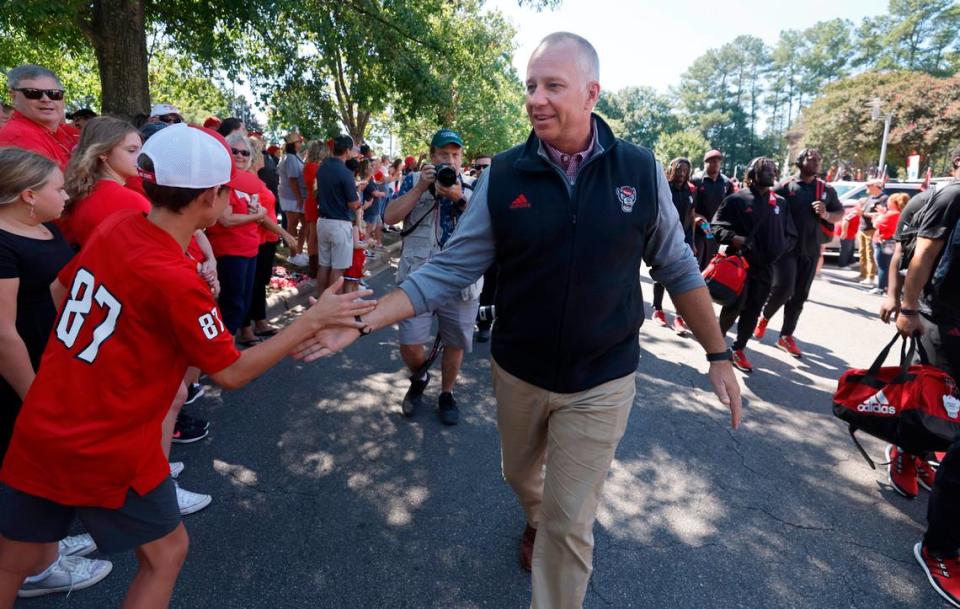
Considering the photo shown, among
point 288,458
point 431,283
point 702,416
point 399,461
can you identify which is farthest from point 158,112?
point 702,416

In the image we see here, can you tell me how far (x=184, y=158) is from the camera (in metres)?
1.67

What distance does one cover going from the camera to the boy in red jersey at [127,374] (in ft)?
5.29

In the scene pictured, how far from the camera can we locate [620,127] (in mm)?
84312

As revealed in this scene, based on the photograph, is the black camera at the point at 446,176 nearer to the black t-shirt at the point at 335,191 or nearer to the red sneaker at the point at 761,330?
the black t-shirt at the point at 335,191

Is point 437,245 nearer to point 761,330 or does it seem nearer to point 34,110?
point 34,110

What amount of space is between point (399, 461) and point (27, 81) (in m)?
3.46

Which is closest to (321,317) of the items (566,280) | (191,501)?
(566,280)

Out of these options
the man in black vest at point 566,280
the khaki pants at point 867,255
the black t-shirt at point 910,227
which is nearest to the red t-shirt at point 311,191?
the man in black vest at point 566,280

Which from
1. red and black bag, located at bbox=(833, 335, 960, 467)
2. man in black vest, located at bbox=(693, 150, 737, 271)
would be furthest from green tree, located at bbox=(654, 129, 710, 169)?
red and black bag, located at bbox=(833, 335, 960, 467)

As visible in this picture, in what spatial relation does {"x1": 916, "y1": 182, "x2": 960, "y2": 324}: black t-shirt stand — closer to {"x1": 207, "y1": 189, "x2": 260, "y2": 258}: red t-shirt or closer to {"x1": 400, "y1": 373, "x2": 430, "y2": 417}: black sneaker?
{"x1": 400, "y1": 373, "x2": 430, "y2": 417}: black sneaker

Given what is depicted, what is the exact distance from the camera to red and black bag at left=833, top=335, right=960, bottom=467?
296cm

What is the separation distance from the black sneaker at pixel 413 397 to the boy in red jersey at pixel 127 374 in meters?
2.50

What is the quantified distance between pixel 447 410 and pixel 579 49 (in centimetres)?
281

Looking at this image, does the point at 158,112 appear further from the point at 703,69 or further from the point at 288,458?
the point at 703,69
